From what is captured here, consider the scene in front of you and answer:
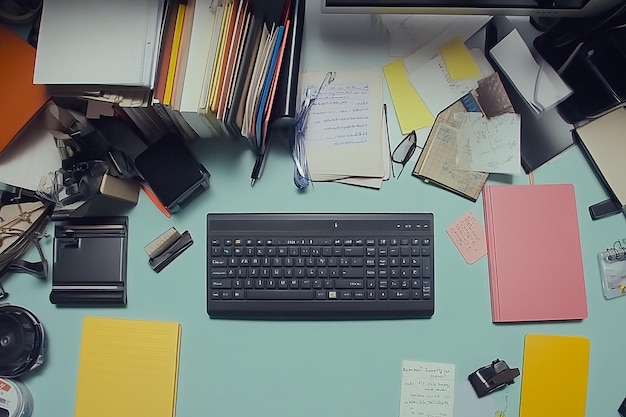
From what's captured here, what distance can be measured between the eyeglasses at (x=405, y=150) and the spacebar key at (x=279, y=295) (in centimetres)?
24

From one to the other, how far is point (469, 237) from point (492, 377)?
0.22 meters

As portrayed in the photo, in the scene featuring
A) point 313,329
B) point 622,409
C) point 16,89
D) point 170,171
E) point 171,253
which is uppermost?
point 16,89

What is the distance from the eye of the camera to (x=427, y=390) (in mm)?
932

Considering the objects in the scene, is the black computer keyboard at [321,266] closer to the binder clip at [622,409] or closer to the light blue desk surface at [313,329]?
the light blue desk surface at [313,329]

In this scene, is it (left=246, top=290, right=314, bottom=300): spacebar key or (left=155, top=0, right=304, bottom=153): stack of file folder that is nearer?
(left=155, top=0, right=304, bottom=153): stack of file folder

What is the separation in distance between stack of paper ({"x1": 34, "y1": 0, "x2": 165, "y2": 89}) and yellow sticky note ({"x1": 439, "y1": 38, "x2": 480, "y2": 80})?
450 millimetres

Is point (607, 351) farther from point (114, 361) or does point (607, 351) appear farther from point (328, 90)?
point (114, 361)

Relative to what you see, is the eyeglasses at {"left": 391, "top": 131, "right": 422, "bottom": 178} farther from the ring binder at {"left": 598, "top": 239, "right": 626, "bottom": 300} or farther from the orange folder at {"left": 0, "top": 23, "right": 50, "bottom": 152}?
the orange folder at {"left": 0, "top": 23, "right": 50, "bottom": 152}

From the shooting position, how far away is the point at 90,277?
0.95 meters

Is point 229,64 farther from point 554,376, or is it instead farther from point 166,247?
point 554,376

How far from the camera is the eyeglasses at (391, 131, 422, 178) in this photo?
0.97 metres

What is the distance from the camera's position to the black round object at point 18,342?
0.92 meters

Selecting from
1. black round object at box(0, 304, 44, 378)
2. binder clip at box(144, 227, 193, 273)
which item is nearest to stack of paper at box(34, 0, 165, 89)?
binder clip at box(144, 227, 193, 273)

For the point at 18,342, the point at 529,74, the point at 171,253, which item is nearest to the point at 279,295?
the point at 171,253
